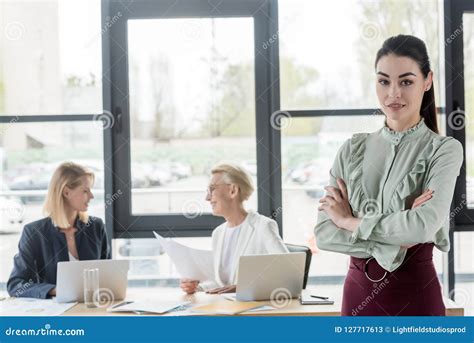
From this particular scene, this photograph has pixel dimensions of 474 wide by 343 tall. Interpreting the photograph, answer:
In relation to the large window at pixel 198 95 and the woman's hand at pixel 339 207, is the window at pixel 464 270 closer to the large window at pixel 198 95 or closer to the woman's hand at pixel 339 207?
the large window at pixel 198 95

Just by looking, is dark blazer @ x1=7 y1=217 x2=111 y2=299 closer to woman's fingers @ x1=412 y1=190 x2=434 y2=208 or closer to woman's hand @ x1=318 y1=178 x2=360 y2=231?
woman's hand @ x1=318 y1=178 x2=360 y2=231

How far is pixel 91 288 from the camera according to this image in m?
2.10

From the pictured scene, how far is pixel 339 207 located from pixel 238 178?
4.54ft

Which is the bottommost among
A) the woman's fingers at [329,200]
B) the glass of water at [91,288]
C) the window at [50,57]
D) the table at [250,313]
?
the table at [250,313]

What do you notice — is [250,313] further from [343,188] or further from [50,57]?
[50,57]

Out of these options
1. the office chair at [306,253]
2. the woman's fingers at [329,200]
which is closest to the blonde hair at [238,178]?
the office chair at [306,253]

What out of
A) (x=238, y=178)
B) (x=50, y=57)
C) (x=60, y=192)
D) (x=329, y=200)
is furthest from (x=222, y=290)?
(x=50, y=57)

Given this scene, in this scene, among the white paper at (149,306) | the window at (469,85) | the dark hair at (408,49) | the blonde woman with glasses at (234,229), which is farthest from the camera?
the window at (469,85)

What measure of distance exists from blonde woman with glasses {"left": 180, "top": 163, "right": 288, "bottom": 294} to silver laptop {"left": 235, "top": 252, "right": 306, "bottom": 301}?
399 millimetres

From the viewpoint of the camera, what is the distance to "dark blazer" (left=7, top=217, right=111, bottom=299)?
248 centimetres

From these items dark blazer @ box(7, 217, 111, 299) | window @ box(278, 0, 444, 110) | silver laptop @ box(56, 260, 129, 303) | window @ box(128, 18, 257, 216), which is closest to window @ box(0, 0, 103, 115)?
window @ box(128, 18, 257, 216)

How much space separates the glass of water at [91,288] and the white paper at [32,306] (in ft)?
0.23

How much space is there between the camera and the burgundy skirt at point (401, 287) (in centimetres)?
126
